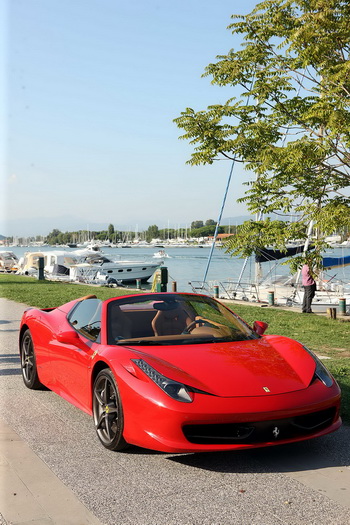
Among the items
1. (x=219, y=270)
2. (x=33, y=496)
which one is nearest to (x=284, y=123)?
(x=33, y=496)

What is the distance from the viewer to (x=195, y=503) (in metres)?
3.89

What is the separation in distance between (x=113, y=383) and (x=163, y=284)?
1494 cm

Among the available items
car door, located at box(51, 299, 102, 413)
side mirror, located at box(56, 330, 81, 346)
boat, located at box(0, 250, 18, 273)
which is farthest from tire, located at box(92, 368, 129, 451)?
boat, located at box(0, 250, 18, 273)

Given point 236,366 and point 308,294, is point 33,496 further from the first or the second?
point 308,294

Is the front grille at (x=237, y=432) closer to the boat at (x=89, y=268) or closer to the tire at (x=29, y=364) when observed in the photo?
the tire at (x=29, y=364)

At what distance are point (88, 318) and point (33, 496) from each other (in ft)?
7.72

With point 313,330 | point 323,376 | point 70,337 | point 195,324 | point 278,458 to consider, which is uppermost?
point 195,324

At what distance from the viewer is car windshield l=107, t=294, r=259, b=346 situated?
5.68 meters

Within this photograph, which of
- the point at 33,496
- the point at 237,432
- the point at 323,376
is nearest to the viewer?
the point at 33,496

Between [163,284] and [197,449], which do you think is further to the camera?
[163,284]

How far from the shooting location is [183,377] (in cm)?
474

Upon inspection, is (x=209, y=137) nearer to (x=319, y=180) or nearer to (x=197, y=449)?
(x=319, y=180)

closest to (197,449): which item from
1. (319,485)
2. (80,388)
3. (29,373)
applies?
(319,485)

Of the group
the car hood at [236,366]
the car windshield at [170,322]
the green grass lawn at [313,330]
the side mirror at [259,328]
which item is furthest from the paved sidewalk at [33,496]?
the green grass lawn at [313,330]
